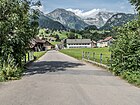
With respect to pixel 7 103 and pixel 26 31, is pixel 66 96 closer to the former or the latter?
pixel 7 103

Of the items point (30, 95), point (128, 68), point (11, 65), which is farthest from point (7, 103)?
point (128, 68)

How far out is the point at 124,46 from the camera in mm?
19062

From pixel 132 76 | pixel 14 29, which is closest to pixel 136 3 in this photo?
pixel 132 76

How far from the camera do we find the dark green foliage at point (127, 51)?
1747cm

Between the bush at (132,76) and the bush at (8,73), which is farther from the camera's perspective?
the bush at (8,73)

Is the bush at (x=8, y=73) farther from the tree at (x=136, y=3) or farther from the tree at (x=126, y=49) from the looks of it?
the tree at (x=136, y=3)

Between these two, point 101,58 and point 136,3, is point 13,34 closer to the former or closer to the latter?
point 136,3

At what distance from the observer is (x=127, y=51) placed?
18594 millimetres

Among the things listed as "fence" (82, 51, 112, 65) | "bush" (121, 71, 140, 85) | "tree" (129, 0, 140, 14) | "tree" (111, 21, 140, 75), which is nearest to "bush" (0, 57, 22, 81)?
"bush" (121, 71, 140, 85)

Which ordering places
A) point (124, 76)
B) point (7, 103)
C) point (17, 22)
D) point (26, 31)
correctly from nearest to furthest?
point (7, 103), point (124, 76), point (17, 22), point (26, 31)

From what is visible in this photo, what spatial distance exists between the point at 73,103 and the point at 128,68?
9055mm

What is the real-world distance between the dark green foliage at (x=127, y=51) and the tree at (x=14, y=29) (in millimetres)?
5817

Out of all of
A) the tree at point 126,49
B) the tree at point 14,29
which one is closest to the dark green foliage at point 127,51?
the tree at point 126,49

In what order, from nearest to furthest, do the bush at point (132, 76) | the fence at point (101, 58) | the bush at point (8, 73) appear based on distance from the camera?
1. the bush at point (132, 76)
2. the bush at point (8, 73)
3. the fence at point (101, 58)
